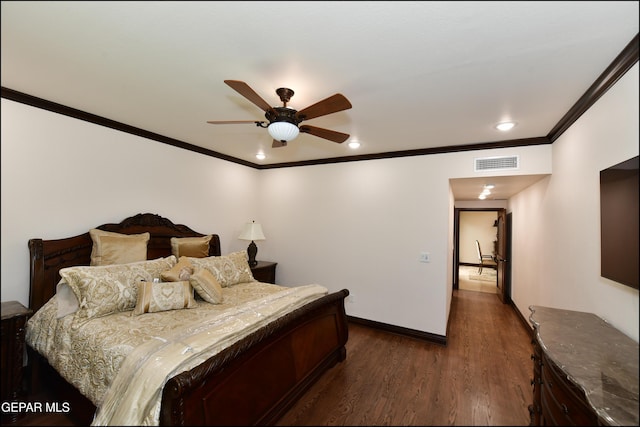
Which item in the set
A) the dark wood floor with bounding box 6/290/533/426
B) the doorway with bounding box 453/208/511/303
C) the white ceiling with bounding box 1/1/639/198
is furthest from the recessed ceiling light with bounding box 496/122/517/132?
the dark wood floor with bounding box 6/290/533/426

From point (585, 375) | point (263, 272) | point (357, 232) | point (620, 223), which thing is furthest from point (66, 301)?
point (620, 223)

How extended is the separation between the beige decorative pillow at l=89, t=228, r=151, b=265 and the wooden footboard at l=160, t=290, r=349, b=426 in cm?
117

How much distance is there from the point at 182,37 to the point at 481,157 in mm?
2948

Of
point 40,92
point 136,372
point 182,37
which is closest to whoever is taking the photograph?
point 40,92

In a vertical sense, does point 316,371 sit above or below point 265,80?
below

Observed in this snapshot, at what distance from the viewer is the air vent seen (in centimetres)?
278

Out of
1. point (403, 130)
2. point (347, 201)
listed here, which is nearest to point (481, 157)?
point (403, 130)

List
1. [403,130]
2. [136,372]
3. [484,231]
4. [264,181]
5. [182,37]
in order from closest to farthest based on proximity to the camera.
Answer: [136,372] → [182,37] → [264,181] → [403,130] → [484,231]

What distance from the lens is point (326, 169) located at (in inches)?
86.1

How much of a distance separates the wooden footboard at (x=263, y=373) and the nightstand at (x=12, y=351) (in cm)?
39

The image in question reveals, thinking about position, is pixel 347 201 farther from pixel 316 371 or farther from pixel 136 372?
pixel 136 372

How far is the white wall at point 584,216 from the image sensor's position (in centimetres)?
74

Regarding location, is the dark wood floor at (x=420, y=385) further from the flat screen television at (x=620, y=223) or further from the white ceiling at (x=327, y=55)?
the white ceiling at (x=327, y=55)

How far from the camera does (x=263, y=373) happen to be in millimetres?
1438
